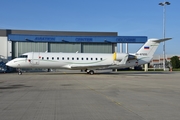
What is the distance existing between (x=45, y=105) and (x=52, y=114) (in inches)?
67.9

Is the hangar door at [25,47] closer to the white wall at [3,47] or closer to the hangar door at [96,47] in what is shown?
the white wall at [3,47]

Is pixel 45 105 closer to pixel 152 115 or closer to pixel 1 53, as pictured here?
pixel 152 115

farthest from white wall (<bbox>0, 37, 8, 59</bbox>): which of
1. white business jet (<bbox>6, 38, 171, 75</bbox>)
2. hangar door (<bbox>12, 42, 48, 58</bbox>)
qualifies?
white business jet (<bbox>6, 38, 171, 75</bbox>)

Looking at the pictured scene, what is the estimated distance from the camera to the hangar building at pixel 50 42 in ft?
156

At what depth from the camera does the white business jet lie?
105 feet

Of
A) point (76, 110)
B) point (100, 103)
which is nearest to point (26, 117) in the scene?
point (76, 110)

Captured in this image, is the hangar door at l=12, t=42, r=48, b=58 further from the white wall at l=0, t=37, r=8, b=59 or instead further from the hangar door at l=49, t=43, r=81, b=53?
the white wall at l=0, t=37, r=8, b=59

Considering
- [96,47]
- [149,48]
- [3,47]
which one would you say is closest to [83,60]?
[149,48]

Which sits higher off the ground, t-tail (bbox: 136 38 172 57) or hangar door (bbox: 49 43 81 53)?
hangar door (bbox: 49 43 81 53)

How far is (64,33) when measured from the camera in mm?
54531

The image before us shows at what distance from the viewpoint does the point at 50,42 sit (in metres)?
49.3

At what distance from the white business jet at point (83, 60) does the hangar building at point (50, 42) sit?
1505 cm

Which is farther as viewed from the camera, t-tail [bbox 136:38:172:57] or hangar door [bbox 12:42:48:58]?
hangar door [bbox 12:42:48:58]

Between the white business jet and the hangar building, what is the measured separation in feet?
49.4
